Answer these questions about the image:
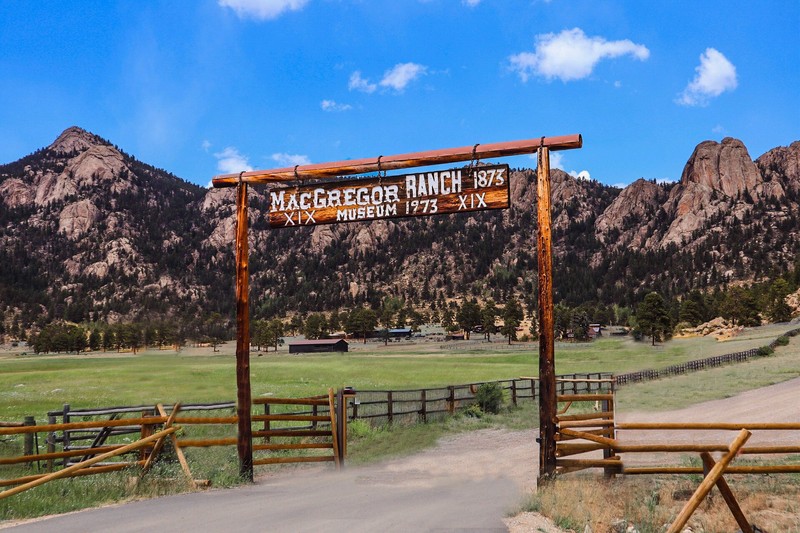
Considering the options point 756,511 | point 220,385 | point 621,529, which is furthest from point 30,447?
point 220,385

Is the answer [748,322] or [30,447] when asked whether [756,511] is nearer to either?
[30,447]

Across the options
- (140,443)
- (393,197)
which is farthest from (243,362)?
(393,197)

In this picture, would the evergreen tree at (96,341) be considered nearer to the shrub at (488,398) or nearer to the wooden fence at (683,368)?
the wooden fence at (683,368)

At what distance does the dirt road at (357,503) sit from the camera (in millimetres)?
8148

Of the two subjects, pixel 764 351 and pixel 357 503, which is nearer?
pixel 357 503

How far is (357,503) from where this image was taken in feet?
31.7

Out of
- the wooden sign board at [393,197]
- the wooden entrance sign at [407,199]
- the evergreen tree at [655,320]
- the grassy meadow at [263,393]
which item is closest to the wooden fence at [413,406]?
the grassy meadow at [263,393]

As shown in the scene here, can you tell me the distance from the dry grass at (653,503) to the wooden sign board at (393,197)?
4.92 m

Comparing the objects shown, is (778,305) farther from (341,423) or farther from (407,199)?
(407,199)

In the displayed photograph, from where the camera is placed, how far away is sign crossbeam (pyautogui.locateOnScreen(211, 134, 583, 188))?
10.5m

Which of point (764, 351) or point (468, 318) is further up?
point (468, 318)

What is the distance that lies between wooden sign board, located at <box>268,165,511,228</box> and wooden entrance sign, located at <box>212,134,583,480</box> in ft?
0.06

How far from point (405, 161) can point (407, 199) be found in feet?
2.45

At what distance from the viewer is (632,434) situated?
22047 millimetres
